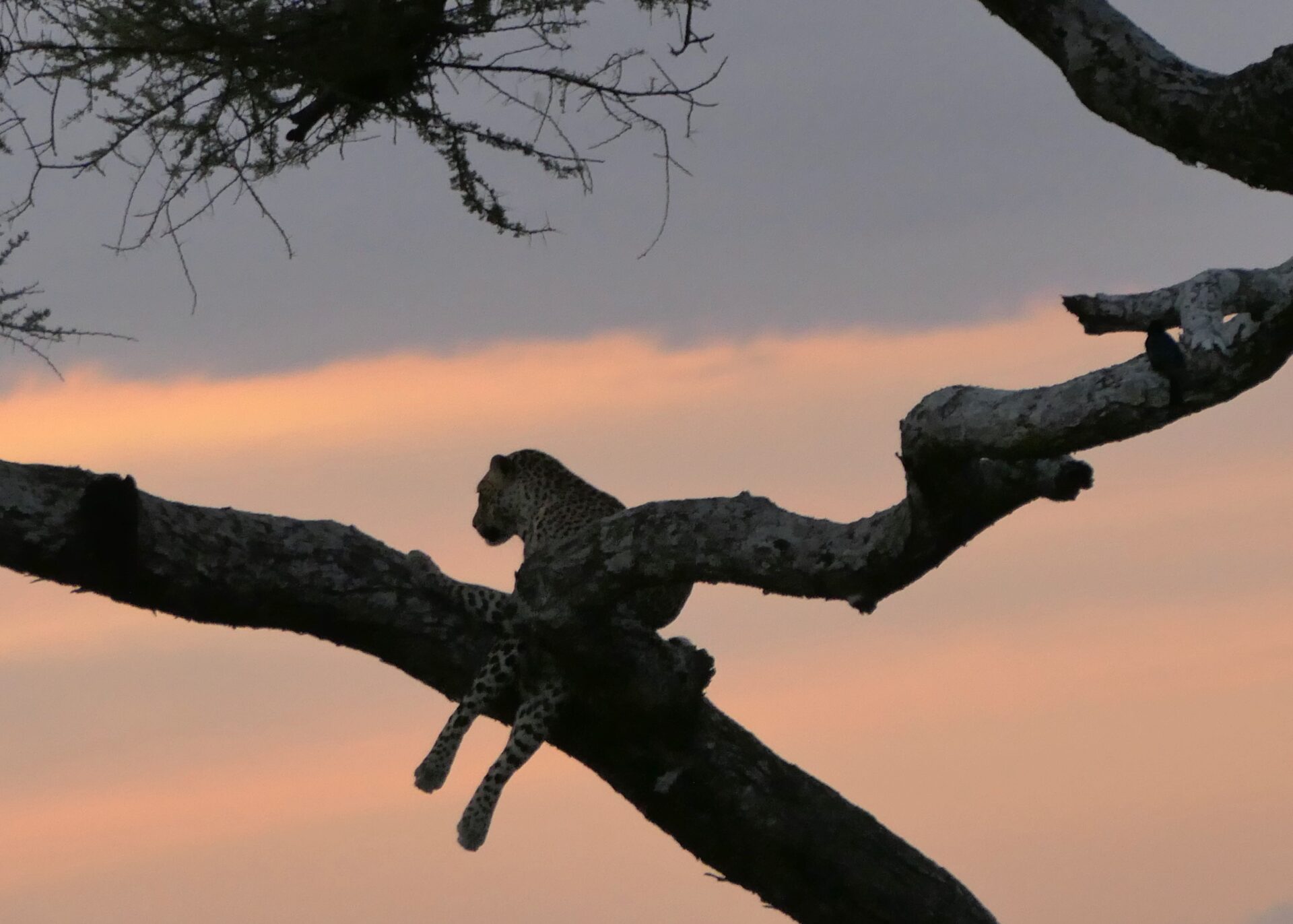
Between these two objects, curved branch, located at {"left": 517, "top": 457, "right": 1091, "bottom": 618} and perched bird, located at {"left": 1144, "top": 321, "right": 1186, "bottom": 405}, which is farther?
curved branch, located at {"left": 517, "top": 457, "right": 1091, "bottom": 618}

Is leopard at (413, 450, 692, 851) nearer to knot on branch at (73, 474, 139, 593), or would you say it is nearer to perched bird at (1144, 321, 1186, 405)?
knot on branch at (73, 474, 139, 593)

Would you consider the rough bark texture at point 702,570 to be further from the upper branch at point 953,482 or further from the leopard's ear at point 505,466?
the leopard's ear at point 505,466

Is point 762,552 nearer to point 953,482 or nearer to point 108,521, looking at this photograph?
point 953,482

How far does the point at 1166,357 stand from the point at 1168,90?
1663 mm

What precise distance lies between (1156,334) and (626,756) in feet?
11.6

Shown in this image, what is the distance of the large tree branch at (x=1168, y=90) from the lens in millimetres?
6172

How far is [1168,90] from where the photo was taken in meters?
6.38

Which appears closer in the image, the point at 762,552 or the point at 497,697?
→ the point at 762,552

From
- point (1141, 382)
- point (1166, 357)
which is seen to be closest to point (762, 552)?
point (1141, 382)

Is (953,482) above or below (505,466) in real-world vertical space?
below

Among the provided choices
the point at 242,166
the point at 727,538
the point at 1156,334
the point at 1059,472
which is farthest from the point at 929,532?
the point at 242,166

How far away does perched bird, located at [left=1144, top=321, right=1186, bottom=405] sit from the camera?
5082 mm

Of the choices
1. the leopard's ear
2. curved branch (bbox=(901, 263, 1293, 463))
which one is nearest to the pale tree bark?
curved branch (bbox=(901, 263, 1293, 463))

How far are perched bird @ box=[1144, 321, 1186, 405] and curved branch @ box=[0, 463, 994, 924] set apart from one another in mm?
2993
